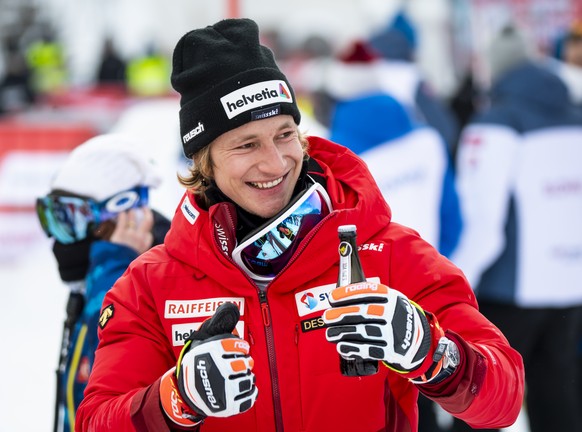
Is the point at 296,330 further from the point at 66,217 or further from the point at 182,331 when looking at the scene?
the point at 66,217

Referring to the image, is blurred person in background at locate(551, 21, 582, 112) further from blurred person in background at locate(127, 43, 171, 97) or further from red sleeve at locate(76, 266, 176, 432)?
blurred person in background at locate(127, 43, 171, 97)

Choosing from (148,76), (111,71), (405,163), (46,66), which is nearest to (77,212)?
(405,163)

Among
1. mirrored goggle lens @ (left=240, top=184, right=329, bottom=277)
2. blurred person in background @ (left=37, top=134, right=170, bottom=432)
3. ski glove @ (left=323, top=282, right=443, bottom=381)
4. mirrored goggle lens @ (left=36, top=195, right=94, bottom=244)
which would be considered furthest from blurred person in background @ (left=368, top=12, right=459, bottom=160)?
ski glove @ (left=323, top=282, right=443, bottom=381)

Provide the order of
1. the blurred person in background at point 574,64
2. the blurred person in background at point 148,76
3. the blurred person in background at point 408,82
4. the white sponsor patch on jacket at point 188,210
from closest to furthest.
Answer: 1. the white sponsor patch on jacket at point 188,210
2. the blurred person in background at point 574,64
3. the blurred person in background at point 408,82
4. the blurred person in background at point 148,76

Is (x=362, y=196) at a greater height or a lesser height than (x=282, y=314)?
greater

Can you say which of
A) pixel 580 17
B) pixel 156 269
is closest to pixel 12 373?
pixel 156 269

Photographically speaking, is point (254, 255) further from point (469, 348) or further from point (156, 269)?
point (469, 348)

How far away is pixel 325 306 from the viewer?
2.34m

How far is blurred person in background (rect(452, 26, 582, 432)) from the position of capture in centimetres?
473

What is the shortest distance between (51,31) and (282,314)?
2247cm

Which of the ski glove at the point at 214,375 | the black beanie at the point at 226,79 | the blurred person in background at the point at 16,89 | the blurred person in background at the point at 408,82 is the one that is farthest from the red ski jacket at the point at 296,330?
the blurred person in background at the point at 16,89

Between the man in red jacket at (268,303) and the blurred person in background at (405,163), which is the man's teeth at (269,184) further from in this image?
the blurred person in background at (405,163)

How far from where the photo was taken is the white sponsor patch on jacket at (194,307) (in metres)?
2.37

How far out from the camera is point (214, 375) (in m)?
2.03
